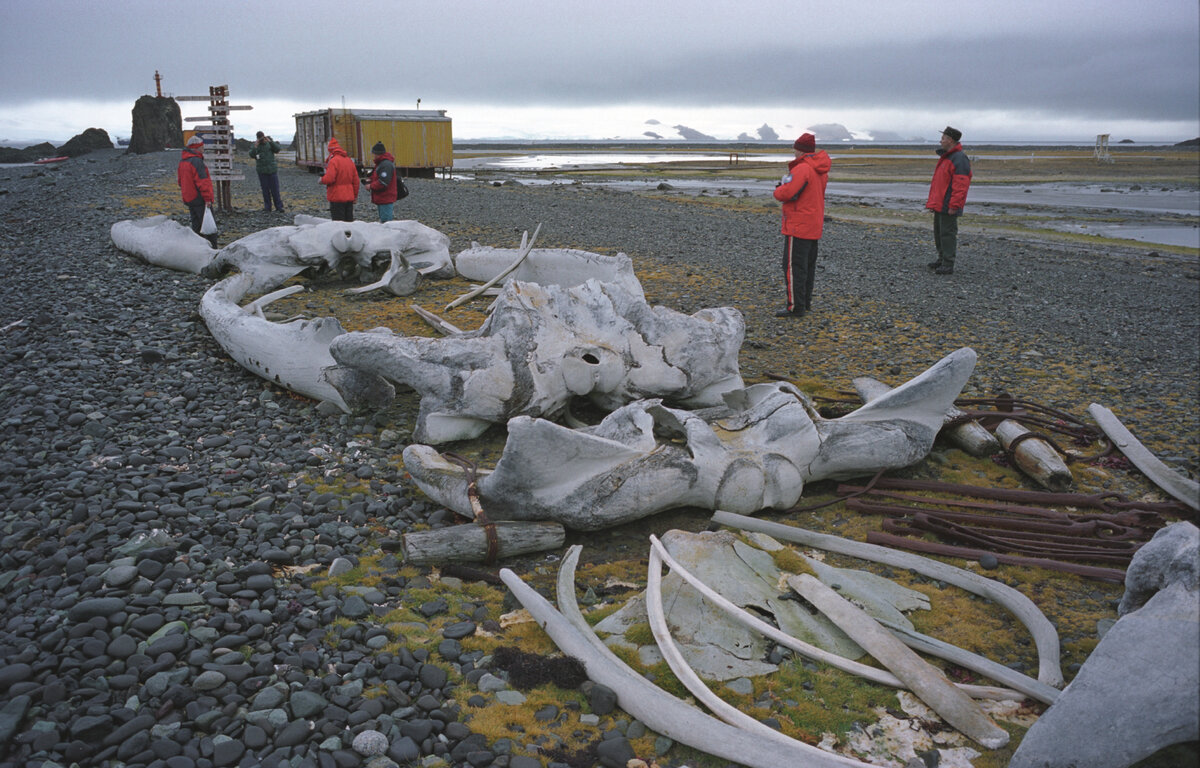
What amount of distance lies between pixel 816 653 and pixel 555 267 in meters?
6.25

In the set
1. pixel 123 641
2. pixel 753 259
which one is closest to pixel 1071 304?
pixel 753 259

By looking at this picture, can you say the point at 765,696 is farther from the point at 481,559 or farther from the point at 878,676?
the point at 481,559

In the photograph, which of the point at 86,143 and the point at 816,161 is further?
the point at 86,143

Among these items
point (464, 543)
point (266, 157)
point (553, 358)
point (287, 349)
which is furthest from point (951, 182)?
point (266, 157)

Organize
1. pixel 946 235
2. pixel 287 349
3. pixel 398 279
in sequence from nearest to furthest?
pixel 287 349 → pixel 398 279 → pixel 946 235

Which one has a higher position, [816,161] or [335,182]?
[816,161]

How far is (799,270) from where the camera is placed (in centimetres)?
959

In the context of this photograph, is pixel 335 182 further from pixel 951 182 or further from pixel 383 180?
pixel 951 182

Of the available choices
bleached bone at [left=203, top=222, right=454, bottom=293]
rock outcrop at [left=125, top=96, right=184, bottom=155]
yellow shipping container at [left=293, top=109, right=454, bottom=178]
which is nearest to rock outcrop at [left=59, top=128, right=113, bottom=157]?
rock outcrop at [left=125, top=96, right=184, bottom=155]

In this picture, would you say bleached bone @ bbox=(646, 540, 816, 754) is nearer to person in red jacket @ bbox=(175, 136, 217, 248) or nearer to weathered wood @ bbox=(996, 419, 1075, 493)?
weathered wood @ bbox=(996, 419, 1075, 493)

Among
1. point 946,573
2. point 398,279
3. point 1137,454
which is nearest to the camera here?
point 946,573

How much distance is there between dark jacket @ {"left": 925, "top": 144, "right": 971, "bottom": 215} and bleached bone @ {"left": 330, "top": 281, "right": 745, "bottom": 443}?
7.77m

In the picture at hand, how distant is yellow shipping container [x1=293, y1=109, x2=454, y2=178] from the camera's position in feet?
101

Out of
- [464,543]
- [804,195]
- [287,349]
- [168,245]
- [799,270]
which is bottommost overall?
[464,543]
